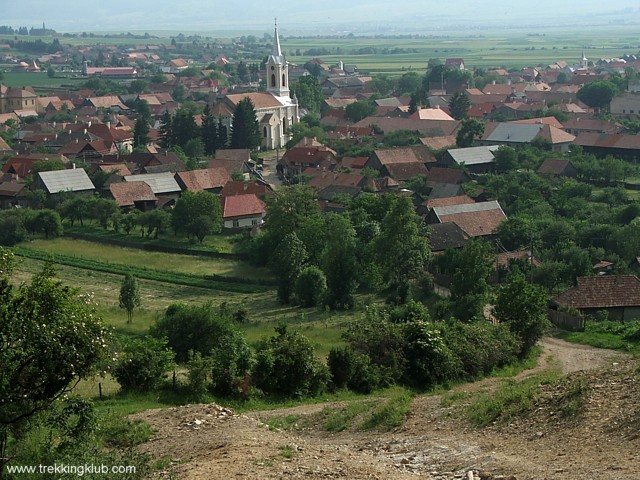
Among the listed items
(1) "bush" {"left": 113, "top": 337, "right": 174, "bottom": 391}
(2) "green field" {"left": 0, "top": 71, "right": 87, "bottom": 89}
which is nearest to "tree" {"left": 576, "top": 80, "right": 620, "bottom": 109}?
(2) "green field" {"left": 0, "top": 71, "right": 87, "bottom": 89}

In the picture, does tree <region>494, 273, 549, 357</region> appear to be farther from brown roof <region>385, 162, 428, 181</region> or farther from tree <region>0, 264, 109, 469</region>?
brown roof <region>385, 162, 428, 181</region>

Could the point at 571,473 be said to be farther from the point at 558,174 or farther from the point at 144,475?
A: the point at 558,174

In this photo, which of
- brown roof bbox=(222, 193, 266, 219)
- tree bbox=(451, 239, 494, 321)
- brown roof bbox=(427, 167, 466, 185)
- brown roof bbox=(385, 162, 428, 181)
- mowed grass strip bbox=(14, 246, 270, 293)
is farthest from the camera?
brown roof bbox=(385, 162, 428, 181)

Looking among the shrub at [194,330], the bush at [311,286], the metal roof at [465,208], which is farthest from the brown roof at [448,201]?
the shrub at [194,330]

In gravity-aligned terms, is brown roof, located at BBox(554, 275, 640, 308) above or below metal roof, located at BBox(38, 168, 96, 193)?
above

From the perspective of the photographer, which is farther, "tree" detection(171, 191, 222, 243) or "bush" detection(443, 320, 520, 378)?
"tree" detection(171, 191, 222, 243)

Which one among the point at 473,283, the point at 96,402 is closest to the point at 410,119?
the point at 473,283

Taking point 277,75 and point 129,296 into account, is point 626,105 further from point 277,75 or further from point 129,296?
point 129,296

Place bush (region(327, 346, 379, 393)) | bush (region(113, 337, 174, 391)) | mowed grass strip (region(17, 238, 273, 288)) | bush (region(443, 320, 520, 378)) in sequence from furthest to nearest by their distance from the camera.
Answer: mowed grass strip (region(17, 238, 273, 288))
bush (region(443, 320, 520, 378))
bush (region(327, 346, 379, 393))
bush (region(113, 337, 174, 391))
